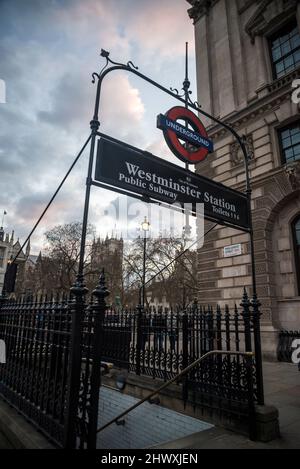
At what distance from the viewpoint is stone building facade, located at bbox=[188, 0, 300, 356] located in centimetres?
1126

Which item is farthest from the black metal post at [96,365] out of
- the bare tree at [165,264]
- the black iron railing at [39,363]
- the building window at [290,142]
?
the bare tree at [165,264]

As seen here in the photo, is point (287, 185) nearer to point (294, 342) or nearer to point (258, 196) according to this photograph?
point (258, 196)

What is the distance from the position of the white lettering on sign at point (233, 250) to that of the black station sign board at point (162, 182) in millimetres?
6741

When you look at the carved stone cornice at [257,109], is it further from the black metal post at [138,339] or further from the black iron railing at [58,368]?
the black iron railing at [58,368]

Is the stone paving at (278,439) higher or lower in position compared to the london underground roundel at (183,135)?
lower

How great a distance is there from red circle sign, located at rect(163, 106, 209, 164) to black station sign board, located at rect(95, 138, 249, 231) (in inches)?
19.2

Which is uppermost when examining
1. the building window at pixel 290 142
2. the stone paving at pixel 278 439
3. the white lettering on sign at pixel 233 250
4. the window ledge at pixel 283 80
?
the window ledge at pixel 283 80

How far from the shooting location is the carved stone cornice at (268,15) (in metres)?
13.0

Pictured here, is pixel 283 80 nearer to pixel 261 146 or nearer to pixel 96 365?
pixel 261 146

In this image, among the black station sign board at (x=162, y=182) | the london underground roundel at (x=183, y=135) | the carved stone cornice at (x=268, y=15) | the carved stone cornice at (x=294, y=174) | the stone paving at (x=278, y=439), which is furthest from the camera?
the carved stone cornice at (x=268, y=15)

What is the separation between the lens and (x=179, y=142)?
546 centimetres

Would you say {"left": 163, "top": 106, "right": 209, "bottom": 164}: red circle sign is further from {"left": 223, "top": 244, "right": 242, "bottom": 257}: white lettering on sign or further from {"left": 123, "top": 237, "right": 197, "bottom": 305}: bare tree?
{"left": 123, "top": 237, "right": 197, "bottom": 305}: bare tree

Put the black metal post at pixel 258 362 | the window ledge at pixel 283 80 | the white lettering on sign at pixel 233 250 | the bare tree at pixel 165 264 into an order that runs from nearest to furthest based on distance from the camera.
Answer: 1. the black metal post at pixel 258 362
2. the window ledge at pixel 283 80
3. the white lettering on sign at pixel 233 250
4. the bare tree at pixel 165 264

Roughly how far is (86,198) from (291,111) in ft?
37.0
